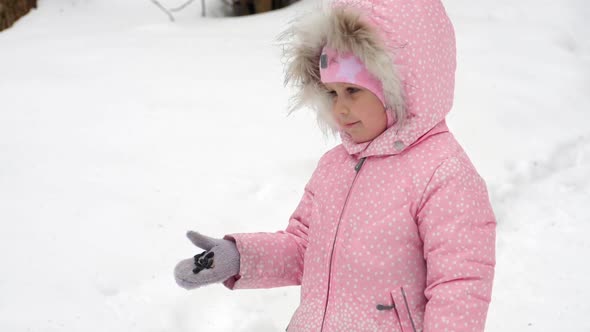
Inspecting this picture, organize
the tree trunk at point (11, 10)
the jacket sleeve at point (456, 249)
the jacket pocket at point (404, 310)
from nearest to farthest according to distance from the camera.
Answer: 1. the jacket sleeve at point (456, 249)
2. the jacket pocket at point (404, 310)
3. the tree trunk at point (11, 10)

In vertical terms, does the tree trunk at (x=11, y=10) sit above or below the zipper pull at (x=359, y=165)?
below

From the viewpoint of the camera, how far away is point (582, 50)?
5.75 m

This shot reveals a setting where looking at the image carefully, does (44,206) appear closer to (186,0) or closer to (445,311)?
(445,311)

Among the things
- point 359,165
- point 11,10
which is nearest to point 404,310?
point 359,165

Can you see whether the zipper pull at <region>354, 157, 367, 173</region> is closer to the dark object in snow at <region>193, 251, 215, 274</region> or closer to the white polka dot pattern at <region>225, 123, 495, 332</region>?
the white polka dot pattern at <region>225, 123, 495, 332</region>

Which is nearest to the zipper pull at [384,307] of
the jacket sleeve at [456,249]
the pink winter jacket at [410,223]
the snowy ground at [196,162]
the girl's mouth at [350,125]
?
the pink winter jacket at [410,223]

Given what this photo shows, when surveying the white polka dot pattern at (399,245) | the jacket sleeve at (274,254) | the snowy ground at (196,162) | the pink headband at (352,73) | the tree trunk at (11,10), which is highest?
the pink headband at (352,73)

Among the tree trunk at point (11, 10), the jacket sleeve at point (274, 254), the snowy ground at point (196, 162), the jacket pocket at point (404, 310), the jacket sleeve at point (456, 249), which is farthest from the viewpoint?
the tree trunk at point (11, 10)

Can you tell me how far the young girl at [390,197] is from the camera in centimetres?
168

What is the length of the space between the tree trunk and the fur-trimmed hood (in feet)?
15.6

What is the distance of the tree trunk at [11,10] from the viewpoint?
5.86 metres

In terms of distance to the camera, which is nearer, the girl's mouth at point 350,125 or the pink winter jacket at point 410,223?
the pink winter jacket at point 410,223

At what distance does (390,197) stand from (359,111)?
0.78ft

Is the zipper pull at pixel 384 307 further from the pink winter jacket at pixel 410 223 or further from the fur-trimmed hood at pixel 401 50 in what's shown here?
the fur-trimmed hood at pixel 401 50
